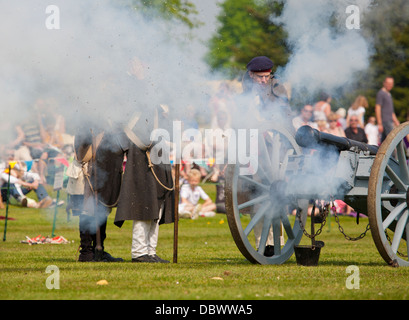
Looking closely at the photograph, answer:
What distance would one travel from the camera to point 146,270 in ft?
22.2

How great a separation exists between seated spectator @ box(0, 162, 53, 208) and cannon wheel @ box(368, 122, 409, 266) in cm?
791

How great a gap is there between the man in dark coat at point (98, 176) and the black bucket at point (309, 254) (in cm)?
193

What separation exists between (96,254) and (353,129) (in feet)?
29.3

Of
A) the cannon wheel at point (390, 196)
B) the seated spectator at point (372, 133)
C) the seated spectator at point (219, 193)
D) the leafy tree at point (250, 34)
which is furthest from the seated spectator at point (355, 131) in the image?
the cannon wheel at point (390, 196)

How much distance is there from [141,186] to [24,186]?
837 cm

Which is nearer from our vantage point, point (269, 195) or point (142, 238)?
point (269, 195)

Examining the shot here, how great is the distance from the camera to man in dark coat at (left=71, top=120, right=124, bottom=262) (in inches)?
312

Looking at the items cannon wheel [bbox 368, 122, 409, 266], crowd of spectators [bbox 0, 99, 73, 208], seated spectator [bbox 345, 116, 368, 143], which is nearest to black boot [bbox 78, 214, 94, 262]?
crowd of spectators [bbox 0, 99, 73, 208]

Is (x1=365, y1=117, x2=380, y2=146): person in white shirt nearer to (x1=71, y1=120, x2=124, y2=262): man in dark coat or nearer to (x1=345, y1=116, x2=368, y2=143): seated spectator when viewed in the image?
(x1=345, y1=116, x2=368, y2=143): seated spectator

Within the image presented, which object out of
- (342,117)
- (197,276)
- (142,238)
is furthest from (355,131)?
(197,276)

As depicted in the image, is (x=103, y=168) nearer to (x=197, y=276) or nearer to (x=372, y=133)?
(x=197, y=276)

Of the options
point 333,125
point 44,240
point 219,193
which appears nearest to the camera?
point 44,240

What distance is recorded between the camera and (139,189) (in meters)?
7.77

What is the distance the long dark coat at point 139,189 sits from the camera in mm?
7707
